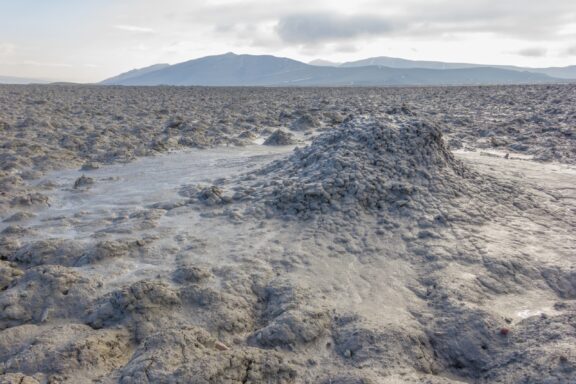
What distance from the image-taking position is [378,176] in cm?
486

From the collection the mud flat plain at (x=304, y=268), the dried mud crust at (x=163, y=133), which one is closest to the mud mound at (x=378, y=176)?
the mud flat plain at (x=304, y=268)

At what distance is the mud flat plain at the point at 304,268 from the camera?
2.69 metres

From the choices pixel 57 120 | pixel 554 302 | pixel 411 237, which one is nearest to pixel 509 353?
pixel 554 302

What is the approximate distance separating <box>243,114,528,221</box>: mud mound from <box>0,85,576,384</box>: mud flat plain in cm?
2

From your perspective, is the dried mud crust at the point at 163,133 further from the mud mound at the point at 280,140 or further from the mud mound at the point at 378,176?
the mud mound at the point at 378,176

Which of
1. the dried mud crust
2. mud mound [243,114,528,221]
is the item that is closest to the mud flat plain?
mud mound [243,114,528,221]

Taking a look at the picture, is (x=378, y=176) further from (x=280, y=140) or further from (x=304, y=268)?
(x=280, y=140)

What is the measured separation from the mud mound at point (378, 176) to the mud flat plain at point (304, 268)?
2 centimetres

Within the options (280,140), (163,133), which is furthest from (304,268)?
(163,133)

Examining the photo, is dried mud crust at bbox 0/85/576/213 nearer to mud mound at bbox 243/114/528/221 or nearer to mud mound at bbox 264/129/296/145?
mud mound at bbox 264/129/296/145

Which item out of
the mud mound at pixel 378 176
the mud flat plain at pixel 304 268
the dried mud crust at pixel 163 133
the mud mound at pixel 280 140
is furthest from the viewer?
the mud mound at pixel 280 140

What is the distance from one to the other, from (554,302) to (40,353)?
3255 millimetres

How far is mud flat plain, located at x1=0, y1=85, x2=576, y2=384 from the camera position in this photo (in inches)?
106

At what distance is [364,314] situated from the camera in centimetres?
317
